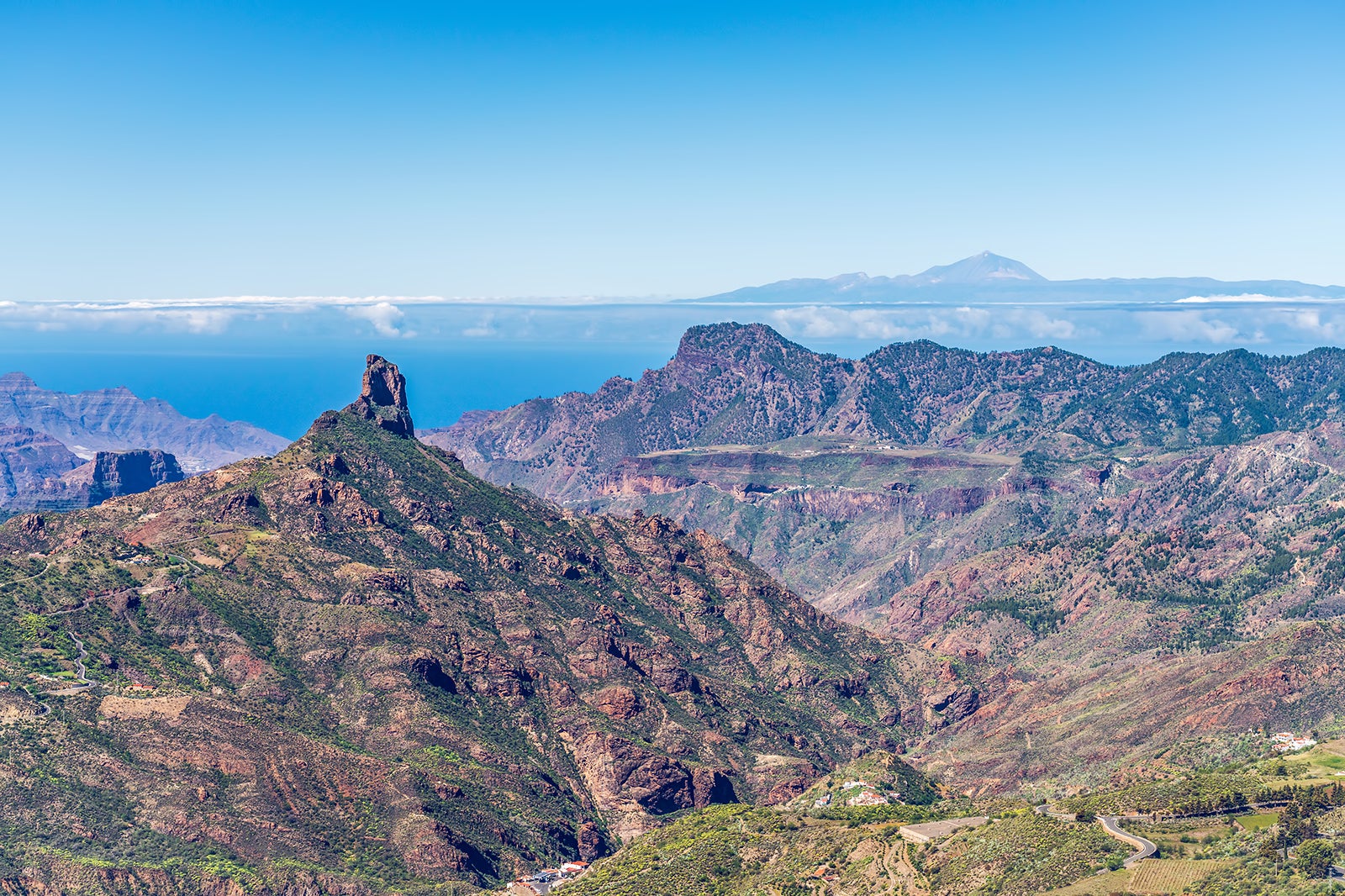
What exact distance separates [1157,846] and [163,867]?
384 ft

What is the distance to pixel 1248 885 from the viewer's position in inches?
5748

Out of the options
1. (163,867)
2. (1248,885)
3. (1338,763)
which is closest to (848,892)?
(1248,885)

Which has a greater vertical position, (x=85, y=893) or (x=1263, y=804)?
(x=1263, y=804)

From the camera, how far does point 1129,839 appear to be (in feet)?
543

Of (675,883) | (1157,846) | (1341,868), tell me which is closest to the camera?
(1341,868)

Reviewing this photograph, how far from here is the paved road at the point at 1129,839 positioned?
526 ft

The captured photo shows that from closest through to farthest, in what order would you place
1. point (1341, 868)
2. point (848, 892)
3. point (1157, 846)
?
point (1341, 868), point (1157, 846), point (848, 892)

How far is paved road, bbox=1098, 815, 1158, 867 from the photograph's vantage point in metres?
160

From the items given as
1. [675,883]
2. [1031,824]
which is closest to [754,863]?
[675,883]

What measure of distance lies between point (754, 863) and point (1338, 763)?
72.7m

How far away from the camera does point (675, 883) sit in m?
189

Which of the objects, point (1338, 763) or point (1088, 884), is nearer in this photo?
point (1088, 884)

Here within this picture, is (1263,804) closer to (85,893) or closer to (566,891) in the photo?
(566,891)

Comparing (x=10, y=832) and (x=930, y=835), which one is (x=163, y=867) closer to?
(x=10, y=832)
